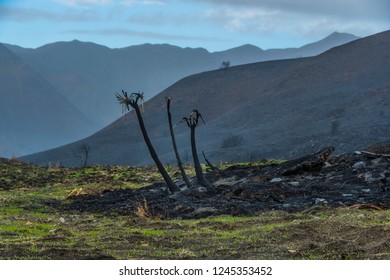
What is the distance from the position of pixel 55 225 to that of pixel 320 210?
5964mm

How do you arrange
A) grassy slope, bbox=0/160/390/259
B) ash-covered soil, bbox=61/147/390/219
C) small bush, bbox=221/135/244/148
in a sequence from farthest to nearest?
small bush, bbox=221/135/244/148 → ash-covered soil, bbox=61/147/390/219 → grassy slope, bbox=0/160/390/259

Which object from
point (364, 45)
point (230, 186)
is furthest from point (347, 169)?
point (364, 45)

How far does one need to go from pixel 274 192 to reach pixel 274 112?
85053mm

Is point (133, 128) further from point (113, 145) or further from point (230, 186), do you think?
point (230, 186)

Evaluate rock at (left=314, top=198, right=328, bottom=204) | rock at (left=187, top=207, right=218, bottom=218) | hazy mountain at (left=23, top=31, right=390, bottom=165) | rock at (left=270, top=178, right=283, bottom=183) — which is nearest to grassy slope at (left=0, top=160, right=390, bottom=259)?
rock at (left=187, top=207, right=218, bottom=218)

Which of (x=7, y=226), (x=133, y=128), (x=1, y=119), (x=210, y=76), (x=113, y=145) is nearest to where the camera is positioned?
(x=7, y=226)

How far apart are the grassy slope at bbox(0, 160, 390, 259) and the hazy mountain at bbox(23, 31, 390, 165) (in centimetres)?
4609

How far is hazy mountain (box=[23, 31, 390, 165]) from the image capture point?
8012 centimetres

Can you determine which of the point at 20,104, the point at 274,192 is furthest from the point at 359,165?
the point at 20,104

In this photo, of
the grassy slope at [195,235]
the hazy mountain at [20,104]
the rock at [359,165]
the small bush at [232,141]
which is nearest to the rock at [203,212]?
the grassy slope at [195,235]

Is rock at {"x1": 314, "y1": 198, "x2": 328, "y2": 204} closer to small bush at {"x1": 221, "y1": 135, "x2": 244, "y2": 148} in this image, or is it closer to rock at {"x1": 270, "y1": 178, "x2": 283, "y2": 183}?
rock at {"x1": 270, "y1": 178, "x2": 283, "y2": 183}

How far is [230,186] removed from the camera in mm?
27422

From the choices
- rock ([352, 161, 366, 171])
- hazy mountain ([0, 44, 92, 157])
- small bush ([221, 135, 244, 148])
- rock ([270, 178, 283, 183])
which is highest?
hazy mountain ([0, 44, 92, 157])

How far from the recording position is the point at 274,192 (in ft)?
76.8
